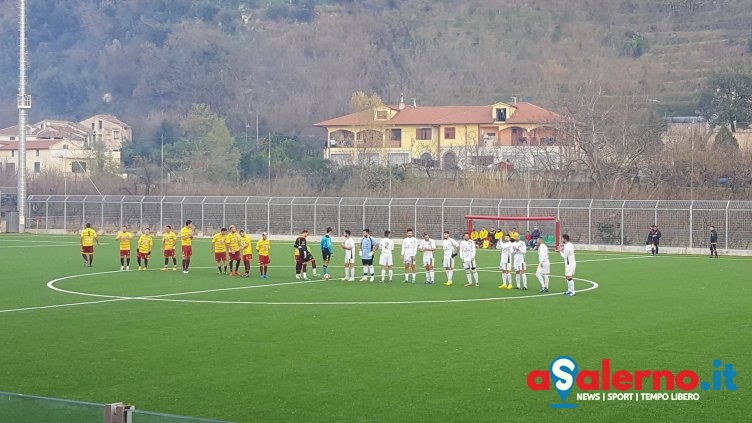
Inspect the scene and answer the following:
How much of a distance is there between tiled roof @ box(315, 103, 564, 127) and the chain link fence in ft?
110

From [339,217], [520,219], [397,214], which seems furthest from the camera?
[339,217]

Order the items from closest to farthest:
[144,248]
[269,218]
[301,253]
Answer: [301,253] < [144,248] < [269,218]

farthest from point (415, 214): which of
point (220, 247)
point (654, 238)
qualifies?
point (220, 247)

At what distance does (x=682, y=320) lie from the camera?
82.8 ft

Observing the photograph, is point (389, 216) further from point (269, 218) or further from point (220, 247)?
point (220, 247)

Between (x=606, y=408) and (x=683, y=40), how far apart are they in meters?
131

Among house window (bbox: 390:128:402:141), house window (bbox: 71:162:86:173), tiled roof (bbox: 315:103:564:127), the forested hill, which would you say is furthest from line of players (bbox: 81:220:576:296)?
the forested hill

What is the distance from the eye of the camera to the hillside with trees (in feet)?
436

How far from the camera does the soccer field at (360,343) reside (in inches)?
624

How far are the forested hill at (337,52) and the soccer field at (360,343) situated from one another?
92.5 metres

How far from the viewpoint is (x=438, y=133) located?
100312 mm

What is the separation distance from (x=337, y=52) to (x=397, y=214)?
341 ft

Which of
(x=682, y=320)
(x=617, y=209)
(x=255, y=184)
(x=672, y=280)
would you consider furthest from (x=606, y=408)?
(x=255, y=184)

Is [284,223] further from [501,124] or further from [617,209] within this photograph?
[501,124]
